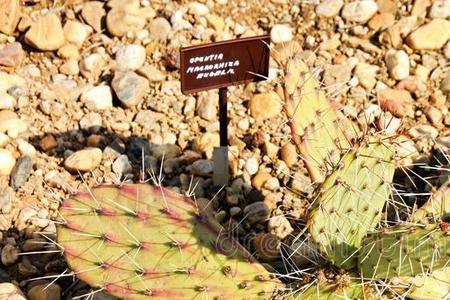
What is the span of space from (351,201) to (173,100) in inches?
52.7

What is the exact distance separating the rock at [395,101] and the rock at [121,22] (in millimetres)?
1145

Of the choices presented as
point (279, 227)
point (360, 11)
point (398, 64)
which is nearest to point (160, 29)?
point (360, 11)

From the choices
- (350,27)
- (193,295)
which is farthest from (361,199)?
(350,27)

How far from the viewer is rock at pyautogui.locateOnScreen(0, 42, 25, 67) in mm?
3141

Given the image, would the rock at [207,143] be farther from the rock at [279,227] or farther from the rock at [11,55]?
the rock at [11,55]

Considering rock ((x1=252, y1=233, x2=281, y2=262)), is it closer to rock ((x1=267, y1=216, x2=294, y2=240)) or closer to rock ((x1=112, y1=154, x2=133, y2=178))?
rock ((x1=267, y1=216, x2=294, y2=240))

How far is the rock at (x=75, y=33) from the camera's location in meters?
3.25

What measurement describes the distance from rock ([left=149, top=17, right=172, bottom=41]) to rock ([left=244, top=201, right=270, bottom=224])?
103 cm

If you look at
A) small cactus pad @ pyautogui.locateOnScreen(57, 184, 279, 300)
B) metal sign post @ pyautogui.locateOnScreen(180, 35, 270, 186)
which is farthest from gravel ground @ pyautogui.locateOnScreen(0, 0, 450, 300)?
small cactus pad @ pyautogui.locateOnScreen(57, 184, 279, 300)

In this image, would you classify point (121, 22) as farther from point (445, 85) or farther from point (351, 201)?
point (351, 201)

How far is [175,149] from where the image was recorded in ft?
9.43

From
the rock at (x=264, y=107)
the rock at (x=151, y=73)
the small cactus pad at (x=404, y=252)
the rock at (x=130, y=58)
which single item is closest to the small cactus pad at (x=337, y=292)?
the small cactus pad at (x=404, y=252)

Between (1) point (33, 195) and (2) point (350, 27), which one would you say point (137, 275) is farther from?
(2) point (350, 27)

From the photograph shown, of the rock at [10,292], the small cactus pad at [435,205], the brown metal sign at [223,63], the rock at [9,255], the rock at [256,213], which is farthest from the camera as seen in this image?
the rock at [256,213]
